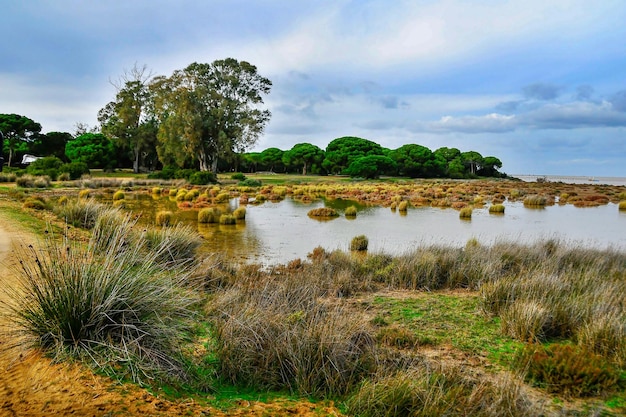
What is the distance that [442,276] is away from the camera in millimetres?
8953

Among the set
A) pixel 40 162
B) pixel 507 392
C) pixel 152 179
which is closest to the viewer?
pixel 507 392

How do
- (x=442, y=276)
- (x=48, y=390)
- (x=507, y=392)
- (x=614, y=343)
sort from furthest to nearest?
(x=442, y=276) < (x=614, y=343) < (x=507, y=392) < (x=48, y=390)

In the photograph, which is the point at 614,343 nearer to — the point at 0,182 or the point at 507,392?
the point at 507,392

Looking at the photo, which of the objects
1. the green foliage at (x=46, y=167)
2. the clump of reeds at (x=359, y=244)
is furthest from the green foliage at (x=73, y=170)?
the clump of reeds at (x=359, y=244)

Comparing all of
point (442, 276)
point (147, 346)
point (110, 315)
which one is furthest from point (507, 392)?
point (442, 276)

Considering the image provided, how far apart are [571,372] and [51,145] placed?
2438 inches

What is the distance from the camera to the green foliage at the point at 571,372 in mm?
4230

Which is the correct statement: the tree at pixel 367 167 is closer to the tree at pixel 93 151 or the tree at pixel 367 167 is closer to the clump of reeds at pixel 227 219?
the tree at pixel 93 151

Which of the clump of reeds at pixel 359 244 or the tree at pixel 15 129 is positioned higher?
the tree at pixel 15 129

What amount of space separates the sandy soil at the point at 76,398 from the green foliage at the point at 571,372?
2.25 m

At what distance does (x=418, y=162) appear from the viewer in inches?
3049

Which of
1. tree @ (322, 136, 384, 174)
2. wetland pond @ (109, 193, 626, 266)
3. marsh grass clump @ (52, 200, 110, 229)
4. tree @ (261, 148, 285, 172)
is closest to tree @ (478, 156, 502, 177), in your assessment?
tree @ (322, 136, 384, 174)

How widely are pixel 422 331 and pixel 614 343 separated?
2171 millimetres

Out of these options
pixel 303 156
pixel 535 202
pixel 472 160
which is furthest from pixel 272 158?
pixel 535 202
